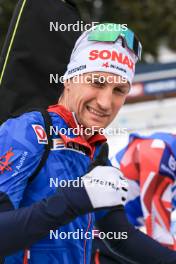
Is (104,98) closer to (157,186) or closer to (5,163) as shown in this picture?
(5,163)

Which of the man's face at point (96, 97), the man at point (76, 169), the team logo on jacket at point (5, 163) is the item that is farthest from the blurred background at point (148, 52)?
the team logo on jacket at point (5, 163)

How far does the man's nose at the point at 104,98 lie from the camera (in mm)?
2174

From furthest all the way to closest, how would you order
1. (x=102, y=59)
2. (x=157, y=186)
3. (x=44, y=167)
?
1. (x=157, y=186)
2. (x=102, y=59)
3. (x=44, y=167)

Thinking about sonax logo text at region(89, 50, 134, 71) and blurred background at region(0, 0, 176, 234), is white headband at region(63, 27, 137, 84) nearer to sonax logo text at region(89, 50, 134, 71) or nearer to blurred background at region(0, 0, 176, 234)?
sonax logo text at region(89, 50, 134, 71)

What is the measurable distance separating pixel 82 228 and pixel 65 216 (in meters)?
0.46

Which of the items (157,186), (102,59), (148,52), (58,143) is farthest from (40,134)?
(148,52)

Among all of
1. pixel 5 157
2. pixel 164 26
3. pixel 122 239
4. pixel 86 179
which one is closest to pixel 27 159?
pixel 5 157

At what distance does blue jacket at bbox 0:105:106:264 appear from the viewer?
1937 millimetres

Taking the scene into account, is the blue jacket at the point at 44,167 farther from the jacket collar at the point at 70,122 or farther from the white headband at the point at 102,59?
the white headband at the point at 102,59

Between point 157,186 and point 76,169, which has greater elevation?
point 76,169

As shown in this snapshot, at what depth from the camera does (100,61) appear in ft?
7.52

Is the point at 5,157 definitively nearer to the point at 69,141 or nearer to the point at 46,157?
the point at 46,157

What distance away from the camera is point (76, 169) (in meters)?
2.16

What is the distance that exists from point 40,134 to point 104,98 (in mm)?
310
